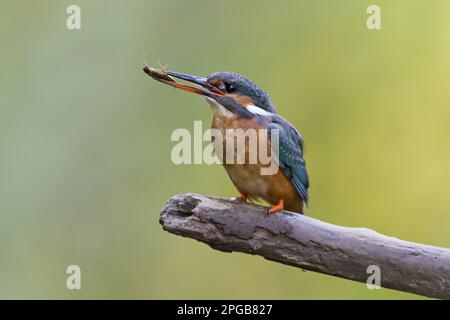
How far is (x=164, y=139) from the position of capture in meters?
6.38

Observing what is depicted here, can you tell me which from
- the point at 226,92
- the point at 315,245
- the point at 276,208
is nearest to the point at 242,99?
the point at 226,92

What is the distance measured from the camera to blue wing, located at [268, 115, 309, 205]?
3.88 m

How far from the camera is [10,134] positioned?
6.15 m

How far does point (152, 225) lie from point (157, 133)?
2.68 feet

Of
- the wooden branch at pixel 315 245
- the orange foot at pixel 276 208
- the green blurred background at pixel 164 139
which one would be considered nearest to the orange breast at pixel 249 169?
the orange foot at pixel 276 208

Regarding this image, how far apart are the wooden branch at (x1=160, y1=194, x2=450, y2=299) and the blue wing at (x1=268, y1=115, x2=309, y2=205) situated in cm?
51

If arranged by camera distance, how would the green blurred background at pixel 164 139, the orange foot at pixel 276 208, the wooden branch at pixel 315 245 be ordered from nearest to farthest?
the wooden branch at pixel 315 245, the orange foot at pixel 276 208, the green blurred background at pixel 164 139

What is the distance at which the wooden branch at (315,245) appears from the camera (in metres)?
3.27

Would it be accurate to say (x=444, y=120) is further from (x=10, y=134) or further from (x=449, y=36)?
(x=10, y=134)

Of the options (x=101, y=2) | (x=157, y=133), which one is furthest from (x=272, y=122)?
(x=101, y=2)

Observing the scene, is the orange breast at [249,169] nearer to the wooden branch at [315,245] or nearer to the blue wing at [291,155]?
the blue wing at [291,155]

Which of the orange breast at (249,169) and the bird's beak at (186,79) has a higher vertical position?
the bird's beak at (186,79)

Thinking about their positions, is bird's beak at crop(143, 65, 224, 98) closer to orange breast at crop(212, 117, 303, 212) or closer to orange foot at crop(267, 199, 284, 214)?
orange breast at crop(212, 117, 303, 212)

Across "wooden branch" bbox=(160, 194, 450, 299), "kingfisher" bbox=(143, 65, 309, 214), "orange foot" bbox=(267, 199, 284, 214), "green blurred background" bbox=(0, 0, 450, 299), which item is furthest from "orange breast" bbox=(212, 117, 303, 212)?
"green blurred background" bbox=(0, 0, 450, 299)
